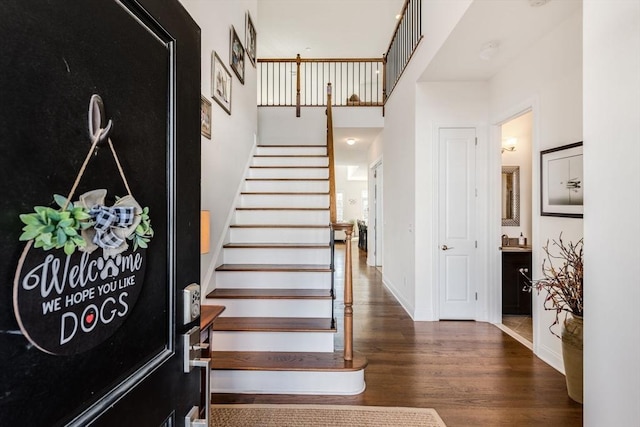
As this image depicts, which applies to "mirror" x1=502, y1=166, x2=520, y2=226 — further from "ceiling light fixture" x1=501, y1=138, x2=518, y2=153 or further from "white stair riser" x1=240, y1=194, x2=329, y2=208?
"white stair riser" x1=240, y1=194, x2=329, y2=208

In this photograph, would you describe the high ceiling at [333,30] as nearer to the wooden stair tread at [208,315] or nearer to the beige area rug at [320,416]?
the wooden stair tread at [208,315]

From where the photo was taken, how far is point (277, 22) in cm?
635

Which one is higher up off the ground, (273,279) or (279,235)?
(279,235)

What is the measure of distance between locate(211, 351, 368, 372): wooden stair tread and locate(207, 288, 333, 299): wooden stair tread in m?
0.45

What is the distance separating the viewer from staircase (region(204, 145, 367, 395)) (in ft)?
7.53

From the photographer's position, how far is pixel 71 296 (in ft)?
1.73

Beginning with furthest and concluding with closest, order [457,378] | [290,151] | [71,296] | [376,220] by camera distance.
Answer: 1. [376,220]
2. [290,151]
3. [457,378]
4. [71,296]

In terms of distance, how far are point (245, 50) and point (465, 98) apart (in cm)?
274

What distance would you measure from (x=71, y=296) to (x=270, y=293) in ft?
7.97

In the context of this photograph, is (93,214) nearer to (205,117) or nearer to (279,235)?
(205,117)

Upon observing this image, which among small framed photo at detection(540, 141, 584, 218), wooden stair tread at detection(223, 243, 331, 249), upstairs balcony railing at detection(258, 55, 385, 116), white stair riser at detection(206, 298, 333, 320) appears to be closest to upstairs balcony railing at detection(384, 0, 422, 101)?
upstairs balcony railing at detection(258, 55, 385, 116)

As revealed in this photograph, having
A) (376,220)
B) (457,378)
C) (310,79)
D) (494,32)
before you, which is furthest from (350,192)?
(457,378)

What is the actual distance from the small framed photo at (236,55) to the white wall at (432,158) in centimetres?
210

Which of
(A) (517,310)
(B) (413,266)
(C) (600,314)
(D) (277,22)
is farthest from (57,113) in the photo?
(D) (277,22)
